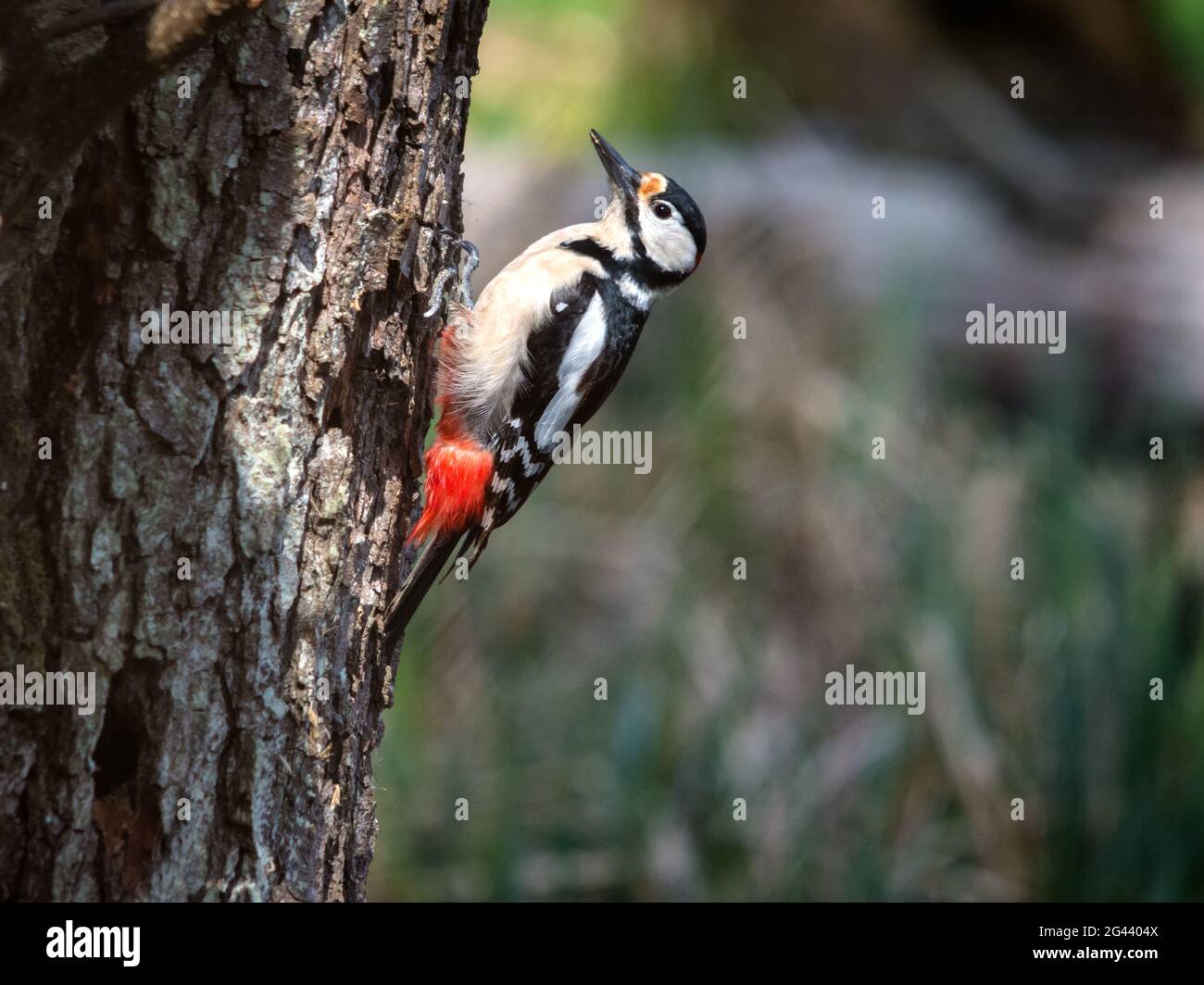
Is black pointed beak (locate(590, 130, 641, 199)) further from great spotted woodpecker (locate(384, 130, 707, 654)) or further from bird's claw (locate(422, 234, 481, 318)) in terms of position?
bird's claw (locate(422, 234, 481, 318))

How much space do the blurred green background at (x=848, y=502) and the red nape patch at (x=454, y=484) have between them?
1133 millimetres

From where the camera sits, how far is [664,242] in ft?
12.4

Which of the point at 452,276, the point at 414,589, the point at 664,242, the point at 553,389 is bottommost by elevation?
the point at 414,589

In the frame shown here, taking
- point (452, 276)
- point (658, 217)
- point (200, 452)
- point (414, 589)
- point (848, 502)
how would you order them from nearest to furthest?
1. point (200, 452)
2. point (414, 589)
3. point (452, 276)
4. point (658, 217)
5. point (848, 502)

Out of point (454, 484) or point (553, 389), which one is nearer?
point (454, 484)

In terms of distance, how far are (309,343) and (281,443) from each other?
179mm

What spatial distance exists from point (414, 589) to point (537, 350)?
1050 mm

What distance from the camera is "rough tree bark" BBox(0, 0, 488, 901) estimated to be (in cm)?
192

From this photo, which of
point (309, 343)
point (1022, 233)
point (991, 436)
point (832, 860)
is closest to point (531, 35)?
point (1022, 233)

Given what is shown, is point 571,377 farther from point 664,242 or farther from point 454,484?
point 664,242

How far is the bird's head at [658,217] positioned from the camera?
3703 mm

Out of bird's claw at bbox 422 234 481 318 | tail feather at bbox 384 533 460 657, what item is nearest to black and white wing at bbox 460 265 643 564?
bird's claw at bbox 422 234 481 318

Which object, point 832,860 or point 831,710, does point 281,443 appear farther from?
point 831,710

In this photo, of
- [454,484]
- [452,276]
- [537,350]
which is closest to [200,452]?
[452,276]
